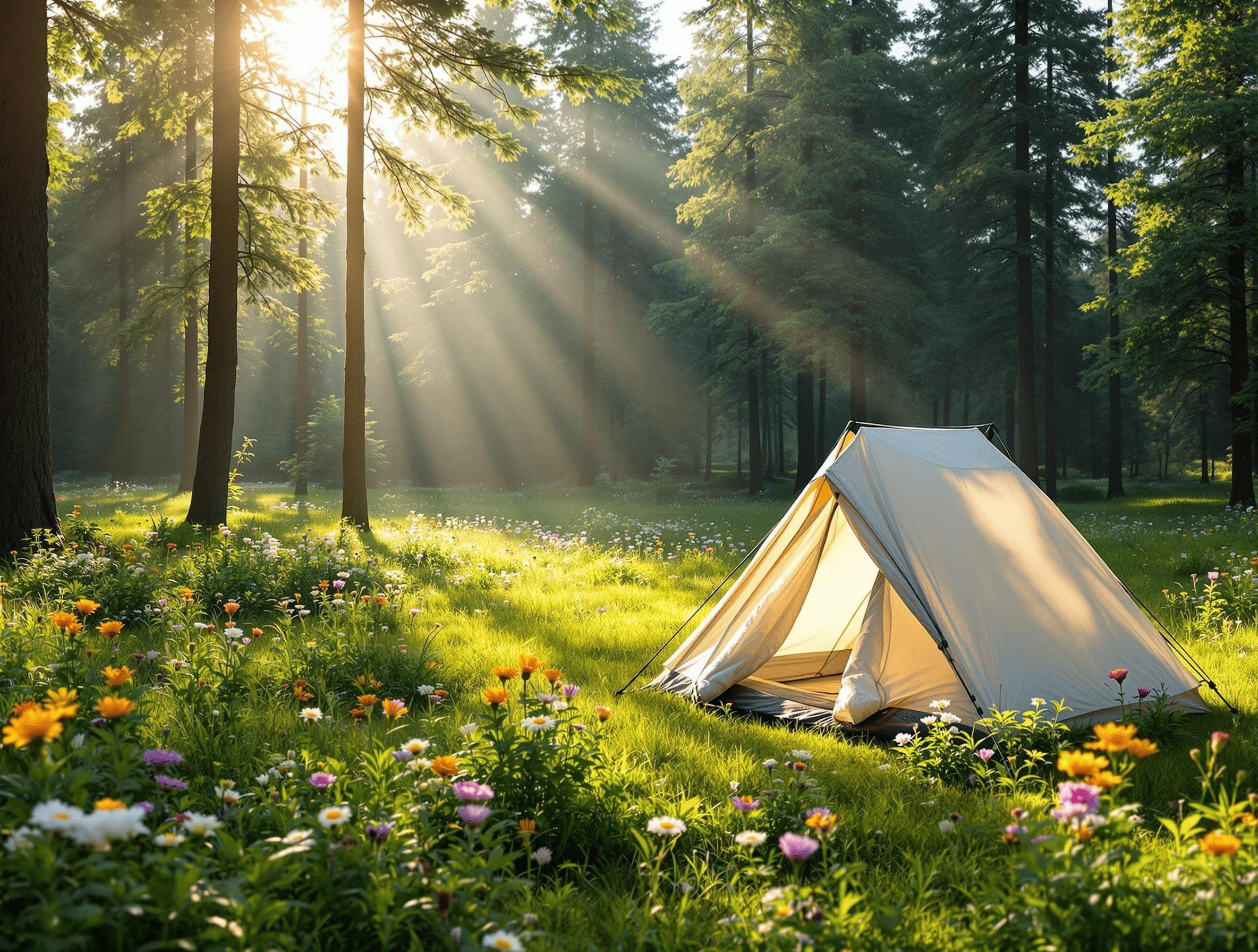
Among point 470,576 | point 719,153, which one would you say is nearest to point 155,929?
point 470,576

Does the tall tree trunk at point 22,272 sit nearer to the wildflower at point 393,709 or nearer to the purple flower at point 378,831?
the wildflower at point 393,709

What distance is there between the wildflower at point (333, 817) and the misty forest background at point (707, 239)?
9.41 m

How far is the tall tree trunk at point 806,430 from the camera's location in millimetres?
23875

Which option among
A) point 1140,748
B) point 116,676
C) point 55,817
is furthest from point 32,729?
point 1140,748

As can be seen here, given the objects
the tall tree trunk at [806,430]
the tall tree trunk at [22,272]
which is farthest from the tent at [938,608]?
the tall tree trunk at [806,430]

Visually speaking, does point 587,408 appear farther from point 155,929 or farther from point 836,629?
point 155,929

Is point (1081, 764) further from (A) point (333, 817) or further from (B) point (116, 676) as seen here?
(B) point (116, 676)

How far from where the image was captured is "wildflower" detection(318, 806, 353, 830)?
2090 mm

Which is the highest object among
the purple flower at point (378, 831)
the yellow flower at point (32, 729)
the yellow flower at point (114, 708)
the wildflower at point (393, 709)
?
the yellow flower at point (32, 729)

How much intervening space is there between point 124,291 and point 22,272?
2077cm

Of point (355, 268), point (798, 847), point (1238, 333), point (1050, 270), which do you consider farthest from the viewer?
point (1050, 270)

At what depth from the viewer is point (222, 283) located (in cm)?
940

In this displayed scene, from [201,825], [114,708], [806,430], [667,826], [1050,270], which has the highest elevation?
[1050,270]

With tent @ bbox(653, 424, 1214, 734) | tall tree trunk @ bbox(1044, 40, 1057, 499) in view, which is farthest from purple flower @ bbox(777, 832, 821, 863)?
tall tree trunk @ bbox(1044, 40, 1057, 499)
